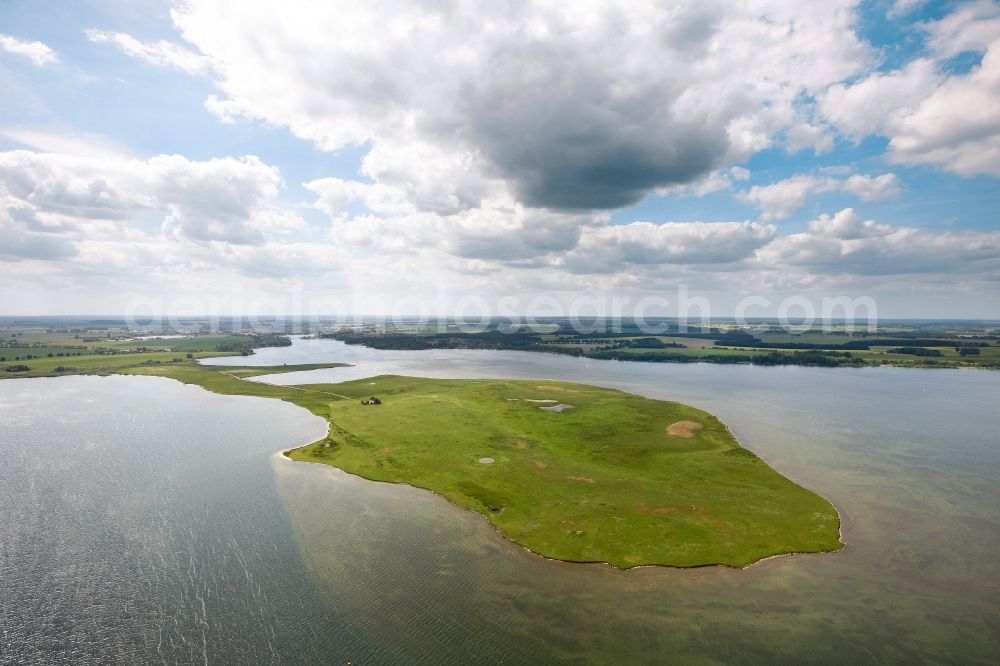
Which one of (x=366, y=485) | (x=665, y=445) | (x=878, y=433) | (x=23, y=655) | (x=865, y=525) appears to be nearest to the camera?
(x=23, y=655)

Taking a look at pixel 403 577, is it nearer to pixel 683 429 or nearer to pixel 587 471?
pixel 587 471

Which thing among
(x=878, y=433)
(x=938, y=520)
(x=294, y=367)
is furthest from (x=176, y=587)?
(x=294, y=367)

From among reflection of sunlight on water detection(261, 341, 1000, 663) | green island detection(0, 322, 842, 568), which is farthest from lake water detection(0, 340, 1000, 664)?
green island detection(0, 322, 842, 568)

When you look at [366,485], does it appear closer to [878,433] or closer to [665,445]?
[665,445]

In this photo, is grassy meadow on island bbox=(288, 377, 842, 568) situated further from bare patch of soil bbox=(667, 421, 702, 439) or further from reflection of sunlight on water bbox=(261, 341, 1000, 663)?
reflection of sunlight on water bbox=(261, 341, 1000, 663)

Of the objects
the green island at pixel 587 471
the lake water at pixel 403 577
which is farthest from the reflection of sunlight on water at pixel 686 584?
the green island at pixel 587 471

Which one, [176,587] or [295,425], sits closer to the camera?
[176,587]

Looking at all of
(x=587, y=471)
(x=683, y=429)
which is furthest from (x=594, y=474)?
(x=683, y=429)

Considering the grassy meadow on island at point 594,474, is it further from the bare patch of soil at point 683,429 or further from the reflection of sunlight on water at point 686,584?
the reflection of sunlight on water at point 686,584
